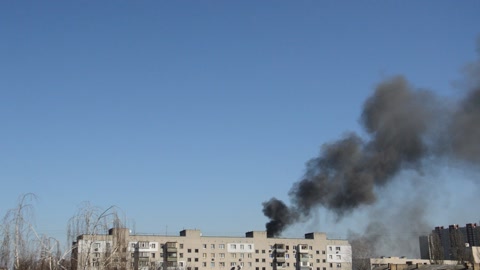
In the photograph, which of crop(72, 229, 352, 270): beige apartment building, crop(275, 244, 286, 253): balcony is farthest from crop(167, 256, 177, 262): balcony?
crop(275, 244, 286, 253): balcony

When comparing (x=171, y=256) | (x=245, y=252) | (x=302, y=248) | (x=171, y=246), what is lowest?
(x=171, y=256)

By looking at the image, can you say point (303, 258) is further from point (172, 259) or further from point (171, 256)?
point (171, 256)

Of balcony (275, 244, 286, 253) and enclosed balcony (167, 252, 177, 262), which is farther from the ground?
balcony (275, 244, 286, 253)

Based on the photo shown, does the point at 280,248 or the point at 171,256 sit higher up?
the point at 280,248

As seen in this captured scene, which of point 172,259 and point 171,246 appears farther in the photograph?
point 171,246

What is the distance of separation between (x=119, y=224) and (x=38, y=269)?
586 cm

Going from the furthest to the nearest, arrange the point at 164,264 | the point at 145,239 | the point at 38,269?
the point at 145,239 < the point at 164,264 < the point at 38,269

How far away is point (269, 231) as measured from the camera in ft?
421

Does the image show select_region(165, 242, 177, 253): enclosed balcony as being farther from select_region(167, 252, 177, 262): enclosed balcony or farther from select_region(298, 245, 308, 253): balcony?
select_region(298, 245, 308, 253): balcony

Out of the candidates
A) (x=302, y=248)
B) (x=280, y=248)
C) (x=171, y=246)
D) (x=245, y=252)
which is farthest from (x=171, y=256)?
(x=302, y=248)

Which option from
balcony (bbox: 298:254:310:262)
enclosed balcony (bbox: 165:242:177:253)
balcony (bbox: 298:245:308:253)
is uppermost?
enclosed balcony (bbox: 165:242:177:253)

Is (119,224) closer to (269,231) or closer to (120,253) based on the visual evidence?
(120,253)

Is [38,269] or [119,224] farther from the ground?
[119,224]

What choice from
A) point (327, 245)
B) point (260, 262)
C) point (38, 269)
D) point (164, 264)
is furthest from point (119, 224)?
point (327, 245)
